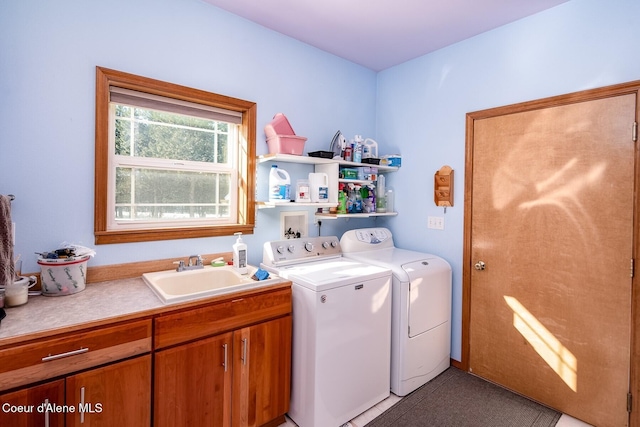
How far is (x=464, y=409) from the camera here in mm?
2158

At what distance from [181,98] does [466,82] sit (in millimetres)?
2168

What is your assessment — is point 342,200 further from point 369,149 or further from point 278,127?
point 278,127

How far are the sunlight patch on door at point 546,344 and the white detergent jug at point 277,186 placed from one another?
180 cm

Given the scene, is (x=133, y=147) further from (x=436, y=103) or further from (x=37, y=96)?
(x=436, y=103)

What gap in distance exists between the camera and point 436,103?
281cm

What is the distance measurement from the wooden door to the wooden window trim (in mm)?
1726

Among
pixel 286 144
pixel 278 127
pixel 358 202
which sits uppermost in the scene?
pixel 278 127

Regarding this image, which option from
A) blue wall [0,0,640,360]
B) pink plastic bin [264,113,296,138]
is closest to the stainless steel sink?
blue wall [0,0,640,360]

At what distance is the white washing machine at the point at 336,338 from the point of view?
6.14ft

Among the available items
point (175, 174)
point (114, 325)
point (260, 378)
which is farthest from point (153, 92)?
point (260, 378)

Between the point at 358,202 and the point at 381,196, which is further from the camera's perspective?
the point at 381,196

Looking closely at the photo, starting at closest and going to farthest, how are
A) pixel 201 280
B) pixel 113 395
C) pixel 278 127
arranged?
pixel 113 395 < pixel 201 280 < pixel 278 127

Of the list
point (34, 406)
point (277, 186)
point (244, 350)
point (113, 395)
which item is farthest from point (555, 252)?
point (34, 406)

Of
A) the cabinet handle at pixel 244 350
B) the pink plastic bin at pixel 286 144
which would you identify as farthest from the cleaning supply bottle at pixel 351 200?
the cabinet handle at pixel 244 350
